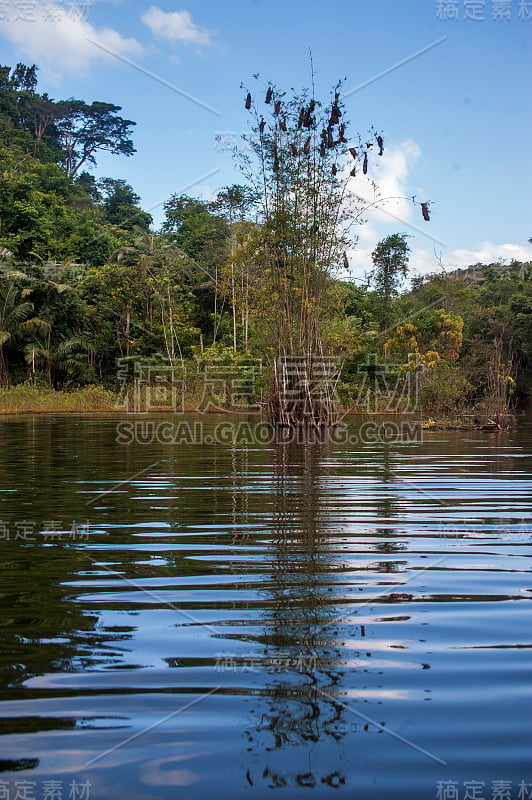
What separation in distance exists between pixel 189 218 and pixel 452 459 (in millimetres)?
24380

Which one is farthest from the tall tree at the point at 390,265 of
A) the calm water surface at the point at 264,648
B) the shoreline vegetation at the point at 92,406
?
the calm water surface at the point at 264,648

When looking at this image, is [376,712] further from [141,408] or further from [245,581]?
[141,408]

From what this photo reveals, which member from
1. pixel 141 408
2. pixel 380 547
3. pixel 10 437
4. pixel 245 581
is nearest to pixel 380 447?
pixel 10 437

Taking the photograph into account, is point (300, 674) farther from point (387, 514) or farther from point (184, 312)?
point (184, 312)

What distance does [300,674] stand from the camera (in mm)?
1902

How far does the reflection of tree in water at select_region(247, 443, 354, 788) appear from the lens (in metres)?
1.50

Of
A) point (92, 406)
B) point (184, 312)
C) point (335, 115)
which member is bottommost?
point (92, 406)

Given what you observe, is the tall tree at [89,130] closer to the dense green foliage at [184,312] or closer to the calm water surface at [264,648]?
the dense green foliage at [184,312]

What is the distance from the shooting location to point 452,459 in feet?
26.8

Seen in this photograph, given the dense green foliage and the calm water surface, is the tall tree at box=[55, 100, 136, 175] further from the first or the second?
the calm water surface

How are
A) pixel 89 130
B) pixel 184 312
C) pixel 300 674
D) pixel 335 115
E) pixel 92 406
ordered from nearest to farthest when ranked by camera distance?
pixel 300 674 < pixel 335 115 < pixel 92 406 < pixel 184 312 < pixel 89 130

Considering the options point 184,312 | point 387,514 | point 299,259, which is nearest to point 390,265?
point 184,312

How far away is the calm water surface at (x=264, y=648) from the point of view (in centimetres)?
151

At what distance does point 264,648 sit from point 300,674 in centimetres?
19
